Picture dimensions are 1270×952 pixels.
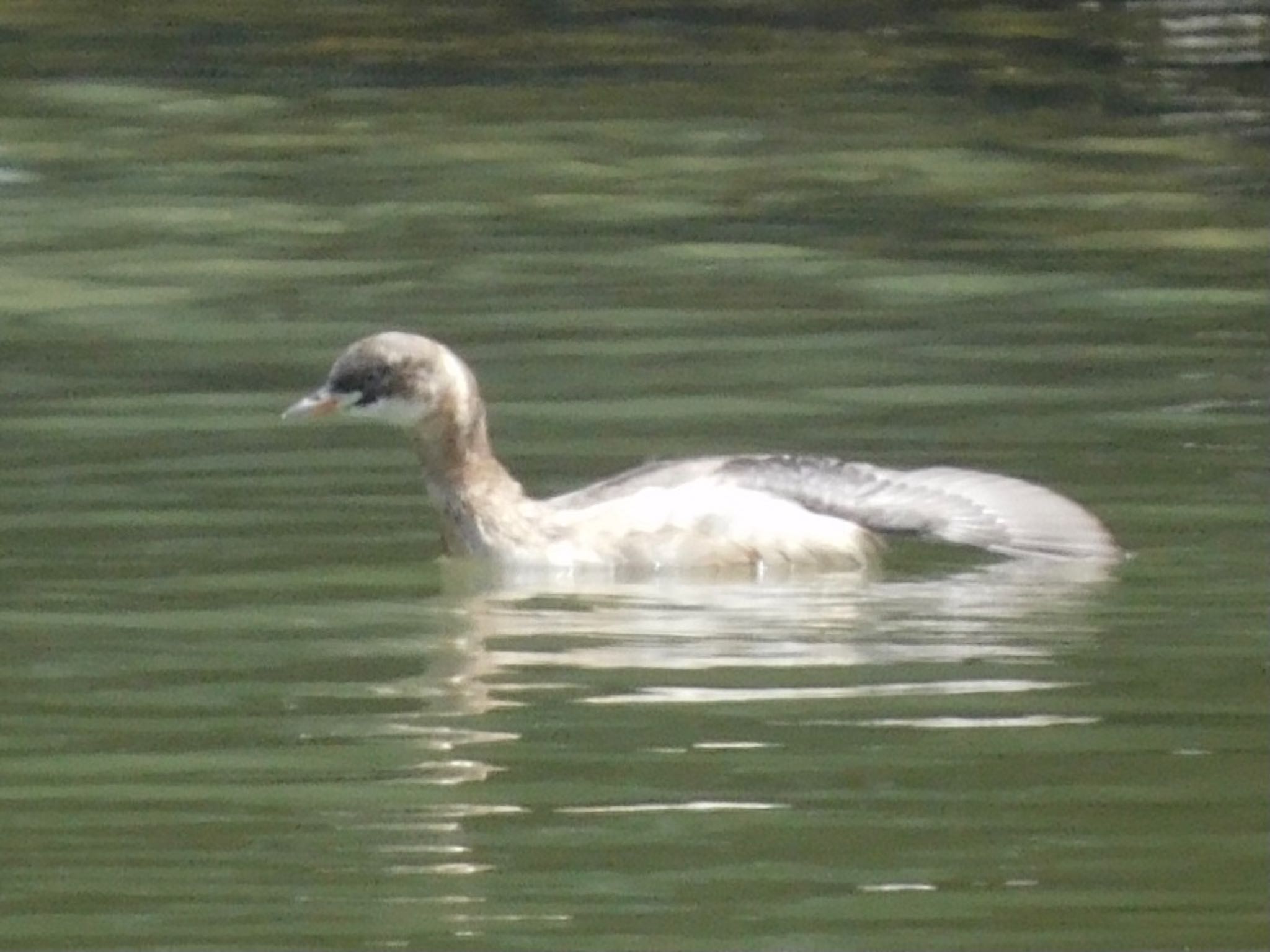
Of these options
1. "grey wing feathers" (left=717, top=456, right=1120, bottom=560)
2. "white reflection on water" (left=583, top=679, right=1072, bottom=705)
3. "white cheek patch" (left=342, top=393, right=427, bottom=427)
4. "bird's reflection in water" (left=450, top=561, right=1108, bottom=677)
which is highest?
"white cheek patch" (left=342, top=393, right=427, bottom=427)

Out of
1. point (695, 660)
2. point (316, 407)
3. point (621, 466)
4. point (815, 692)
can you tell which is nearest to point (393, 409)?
point (316, 407)

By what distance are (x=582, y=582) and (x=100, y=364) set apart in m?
3.48

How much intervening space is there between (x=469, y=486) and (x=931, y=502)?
49.0 inches

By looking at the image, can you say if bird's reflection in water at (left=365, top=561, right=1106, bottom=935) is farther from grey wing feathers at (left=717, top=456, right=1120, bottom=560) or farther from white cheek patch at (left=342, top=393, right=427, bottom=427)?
white cheek patch at (left=342, top=393, right=427, bottom=427)

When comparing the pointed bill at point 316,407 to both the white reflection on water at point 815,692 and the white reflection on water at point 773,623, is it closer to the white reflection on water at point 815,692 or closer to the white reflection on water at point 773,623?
the white reflection on water at point 773,623

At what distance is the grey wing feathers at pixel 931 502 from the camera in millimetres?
11328

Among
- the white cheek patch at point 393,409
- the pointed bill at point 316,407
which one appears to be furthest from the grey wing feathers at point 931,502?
the pointed bill at point 316,407

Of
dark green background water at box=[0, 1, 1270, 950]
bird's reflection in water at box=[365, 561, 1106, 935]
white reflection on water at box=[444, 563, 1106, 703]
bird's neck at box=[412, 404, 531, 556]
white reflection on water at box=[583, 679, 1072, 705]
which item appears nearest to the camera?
dark green background water at box=[0, 1, 1270, 950]

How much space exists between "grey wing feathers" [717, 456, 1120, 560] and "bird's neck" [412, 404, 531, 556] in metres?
0.61

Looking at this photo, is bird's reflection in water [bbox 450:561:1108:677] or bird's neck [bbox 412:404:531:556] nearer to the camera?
bird's reflection in water [bbox 450:561:1108:677]

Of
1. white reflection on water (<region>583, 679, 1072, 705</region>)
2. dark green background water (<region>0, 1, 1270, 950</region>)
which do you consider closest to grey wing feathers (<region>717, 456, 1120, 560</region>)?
dark green background water (<region>0, 1, 1270, 950</region>)

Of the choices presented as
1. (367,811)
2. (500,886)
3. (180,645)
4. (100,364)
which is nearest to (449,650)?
(180,645)

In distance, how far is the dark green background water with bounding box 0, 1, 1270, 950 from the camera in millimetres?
7918

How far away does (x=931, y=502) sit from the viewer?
37.6ft
